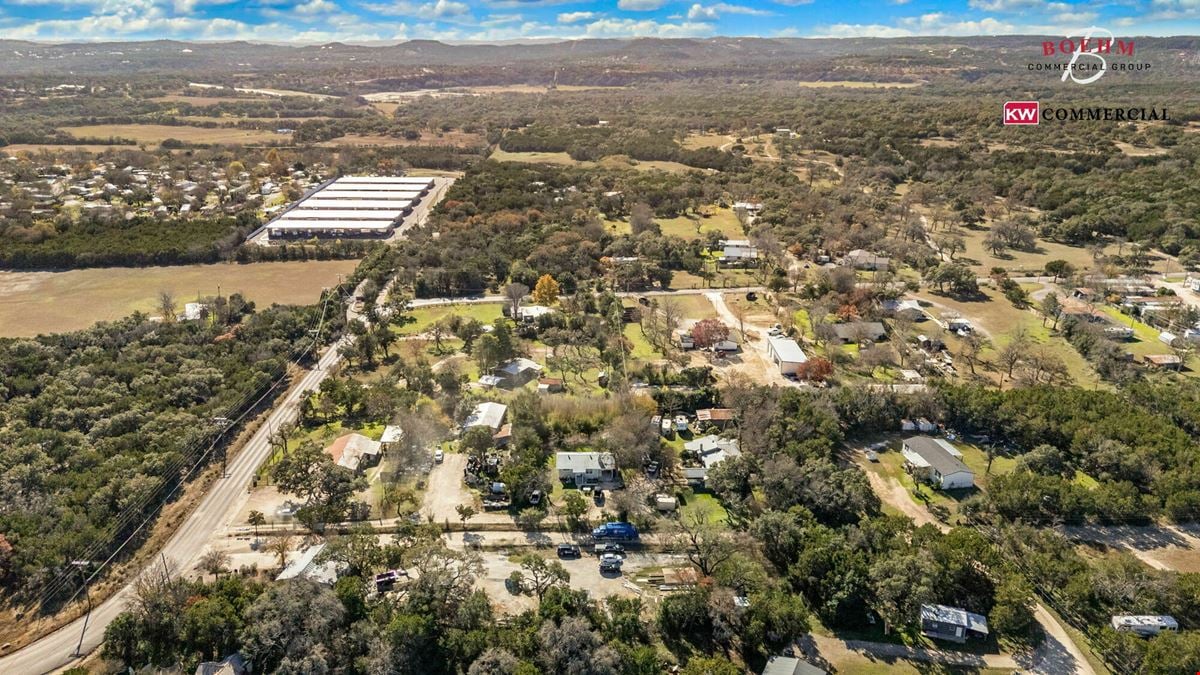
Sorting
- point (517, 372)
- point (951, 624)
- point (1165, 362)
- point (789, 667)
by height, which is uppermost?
point (1165, 362)

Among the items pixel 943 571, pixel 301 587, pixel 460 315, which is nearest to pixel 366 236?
pixel 460 315

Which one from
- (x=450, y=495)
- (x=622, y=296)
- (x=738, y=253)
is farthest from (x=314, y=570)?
(x=738, y=253)

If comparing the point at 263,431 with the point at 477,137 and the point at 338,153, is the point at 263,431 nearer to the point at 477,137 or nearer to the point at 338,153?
the point at 338,153

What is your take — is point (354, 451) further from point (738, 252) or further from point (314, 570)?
point (738, 252)

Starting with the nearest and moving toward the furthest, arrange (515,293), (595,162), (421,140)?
1. (515,293)
2. (595,162)
3. (421,140)

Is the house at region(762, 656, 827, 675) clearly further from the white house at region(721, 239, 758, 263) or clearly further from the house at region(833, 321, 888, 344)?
the white house at region(721, 239, 758, 263)

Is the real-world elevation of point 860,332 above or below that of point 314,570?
above
